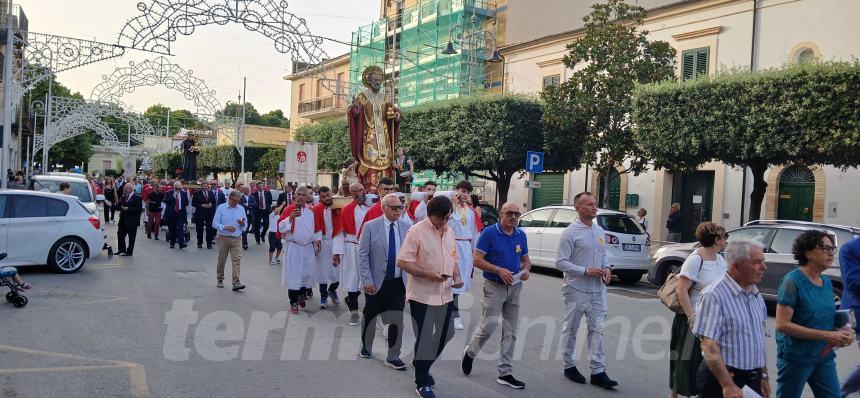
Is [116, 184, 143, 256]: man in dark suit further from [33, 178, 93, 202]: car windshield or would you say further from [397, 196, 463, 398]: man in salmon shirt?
[397, 196, 463, 398]: man in salmon shirt

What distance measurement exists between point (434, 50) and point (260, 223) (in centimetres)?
1886

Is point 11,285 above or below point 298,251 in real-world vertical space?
below

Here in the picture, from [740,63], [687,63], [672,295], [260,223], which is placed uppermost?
[687,63]

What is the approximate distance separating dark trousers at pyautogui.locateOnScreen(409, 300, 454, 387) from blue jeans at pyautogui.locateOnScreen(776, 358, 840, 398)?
8.58 feet

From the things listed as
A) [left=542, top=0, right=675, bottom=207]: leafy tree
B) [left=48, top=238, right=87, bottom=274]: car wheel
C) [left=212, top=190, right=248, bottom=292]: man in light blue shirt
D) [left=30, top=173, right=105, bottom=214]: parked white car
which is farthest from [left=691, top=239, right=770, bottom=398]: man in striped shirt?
[left=30, top=173, right=105, bottom=214]: parked white car

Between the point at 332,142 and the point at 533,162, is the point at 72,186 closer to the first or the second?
the point at 533,162

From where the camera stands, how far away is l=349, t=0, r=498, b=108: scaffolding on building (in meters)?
34.1

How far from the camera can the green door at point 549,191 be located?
30.8 metres

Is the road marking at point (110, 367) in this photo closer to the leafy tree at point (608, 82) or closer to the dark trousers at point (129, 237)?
the dark trousers at point (129, 237)

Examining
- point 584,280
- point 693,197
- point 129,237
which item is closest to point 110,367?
point 584,280

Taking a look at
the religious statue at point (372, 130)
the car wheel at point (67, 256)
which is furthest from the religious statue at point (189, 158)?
the car wheel at point (67, 256)

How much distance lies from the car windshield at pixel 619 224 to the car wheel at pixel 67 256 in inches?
388

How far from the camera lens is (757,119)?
16.1 meters

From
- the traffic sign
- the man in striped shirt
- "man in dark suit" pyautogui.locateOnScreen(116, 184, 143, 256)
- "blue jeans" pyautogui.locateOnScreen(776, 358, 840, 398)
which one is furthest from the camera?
the traffic sign
